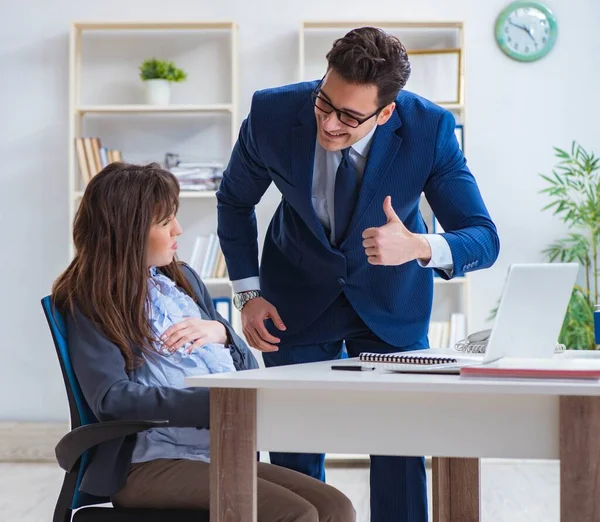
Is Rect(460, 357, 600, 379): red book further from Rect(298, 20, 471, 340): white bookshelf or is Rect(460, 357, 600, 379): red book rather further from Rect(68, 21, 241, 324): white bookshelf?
Rect(68, 21, 241, 324): white bookshelf

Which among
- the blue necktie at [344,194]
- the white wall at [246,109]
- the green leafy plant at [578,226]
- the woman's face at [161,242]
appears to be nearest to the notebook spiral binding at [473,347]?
the blue necktie at [344,194]

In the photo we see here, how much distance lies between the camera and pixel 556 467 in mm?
4125

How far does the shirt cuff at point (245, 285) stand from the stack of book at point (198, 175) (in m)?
→ 1.98

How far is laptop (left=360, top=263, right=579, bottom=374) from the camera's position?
1563 millimetres

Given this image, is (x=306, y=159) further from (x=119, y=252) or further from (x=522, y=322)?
(x=522, y=322)

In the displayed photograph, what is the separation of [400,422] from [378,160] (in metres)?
0.78

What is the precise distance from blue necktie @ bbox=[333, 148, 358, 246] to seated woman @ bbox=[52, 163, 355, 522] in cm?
36

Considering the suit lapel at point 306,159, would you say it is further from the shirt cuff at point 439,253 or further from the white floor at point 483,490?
the white floor at point 483,490

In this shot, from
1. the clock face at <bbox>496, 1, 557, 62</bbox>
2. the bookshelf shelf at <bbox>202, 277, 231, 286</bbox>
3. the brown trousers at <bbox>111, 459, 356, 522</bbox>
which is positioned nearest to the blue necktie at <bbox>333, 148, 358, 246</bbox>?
the brown trousers at <bbox>111, 459, 356, 522</bbox>

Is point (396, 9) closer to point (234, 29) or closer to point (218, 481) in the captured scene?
point (234, 29)

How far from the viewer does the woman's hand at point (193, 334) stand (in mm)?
1832

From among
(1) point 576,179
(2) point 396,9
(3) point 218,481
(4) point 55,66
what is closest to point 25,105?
(4) point 55,66

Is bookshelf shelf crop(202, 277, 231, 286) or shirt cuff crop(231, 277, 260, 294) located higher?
shirt cuff crop(231, 277, 260, 294)

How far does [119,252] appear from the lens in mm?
1812
